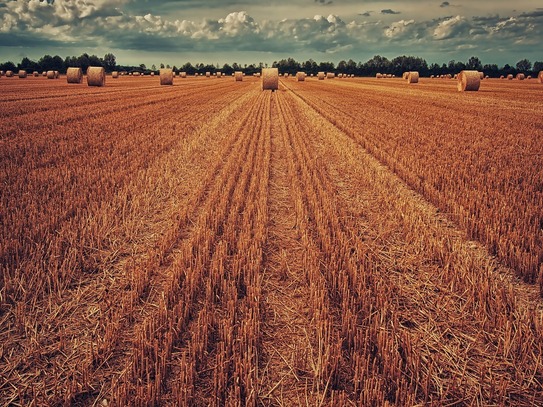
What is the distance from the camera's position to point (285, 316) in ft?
11.7

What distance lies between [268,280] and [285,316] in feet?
2.37

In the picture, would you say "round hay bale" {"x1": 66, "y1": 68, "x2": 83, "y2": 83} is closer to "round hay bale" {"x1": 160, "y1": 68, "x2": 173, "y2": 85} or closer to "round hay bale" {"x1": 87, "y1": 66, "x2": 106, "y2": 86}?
"round hay bale" {"x1": 87, "y1": 66, "x2": 106, "y2": 86}

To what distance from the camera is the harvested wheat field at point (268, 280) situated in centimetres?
A: 273

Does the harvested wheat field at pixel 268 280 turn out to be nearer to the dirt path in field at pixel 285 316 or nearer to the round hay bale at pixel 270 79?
the dirt path in field at pixel 285 316

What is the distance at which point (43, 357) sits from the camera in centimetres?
298

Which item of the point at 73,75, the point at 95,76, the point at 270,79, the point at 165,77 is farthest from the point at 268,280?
the point at 165,77

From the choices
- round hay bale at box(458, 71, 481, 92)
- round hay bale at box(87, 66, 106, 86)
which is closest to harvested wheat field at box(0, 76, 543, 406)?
round hay bale at box(458, 71, 481, 92)

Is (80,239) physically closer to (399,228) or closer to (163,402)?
(163,402)

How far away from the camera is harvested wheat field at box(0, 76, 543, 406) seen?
2.73 meters

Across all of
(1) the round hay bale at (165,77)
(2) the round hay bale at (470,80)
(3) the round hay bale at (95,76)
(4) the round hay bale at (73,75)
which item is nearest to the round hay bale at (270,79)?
(1) the round hay bale at (165,77)

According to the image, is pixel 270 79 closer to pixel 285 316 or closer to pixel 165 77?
pixel 165 77

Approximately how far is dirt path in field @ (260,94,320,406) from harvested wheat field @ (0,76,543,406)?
2 centimetres

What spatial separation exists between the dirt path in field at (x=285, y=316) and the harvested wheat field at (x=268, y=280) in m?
0.02

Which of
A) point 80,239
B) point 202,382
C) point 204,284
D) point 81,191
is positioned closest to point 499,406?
point 202,382
